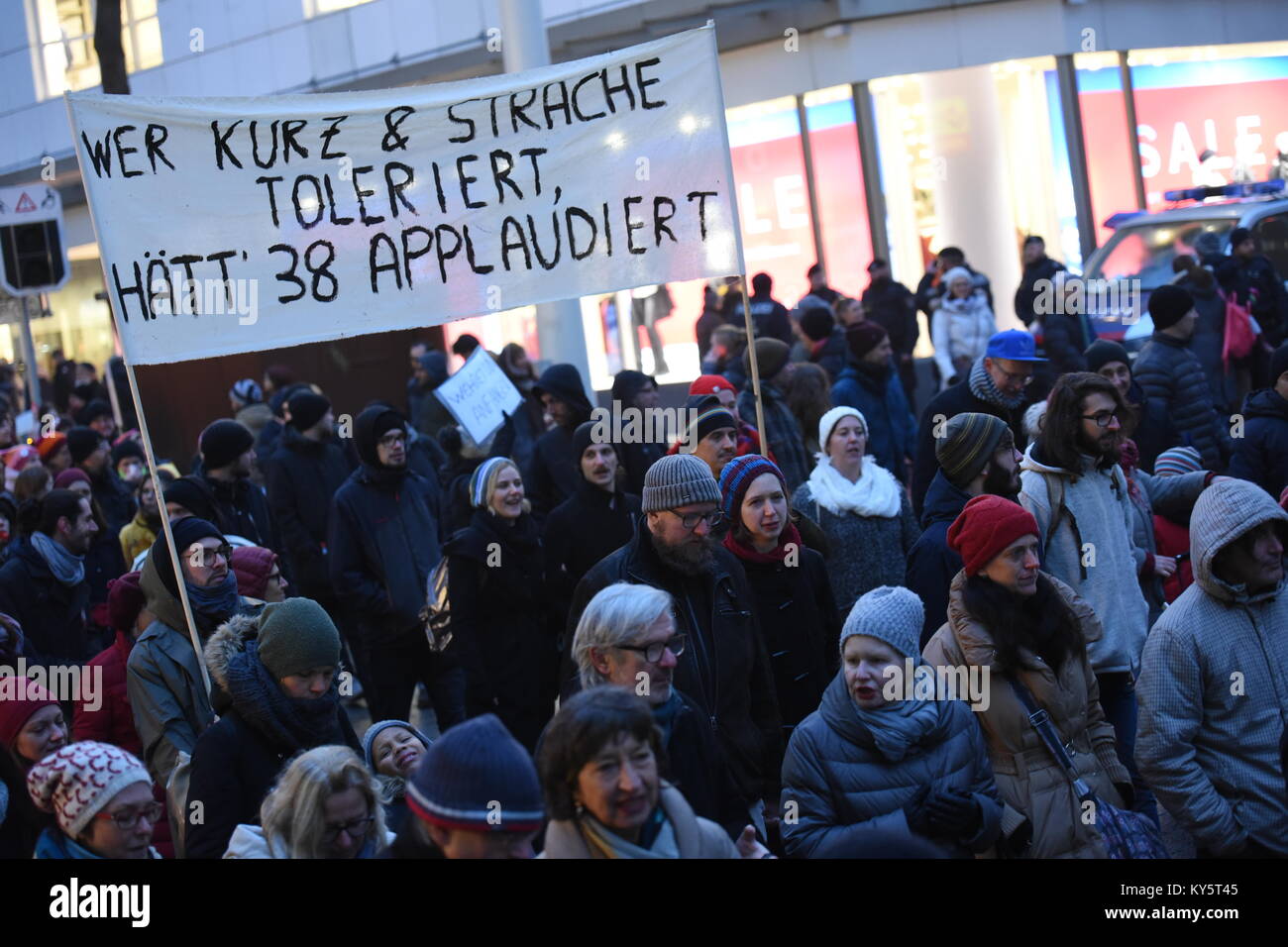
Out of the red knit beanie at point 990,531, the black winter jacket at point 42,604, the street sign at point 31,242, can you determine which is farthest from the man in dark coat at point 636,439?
the street sign at point 31,242

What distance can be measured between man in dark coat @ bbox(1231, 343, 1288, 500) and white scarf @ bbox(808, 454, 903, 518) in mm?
1719

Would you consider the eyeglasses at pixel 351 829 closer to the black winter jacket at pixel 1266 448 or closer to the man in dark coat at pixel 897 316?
the black winter jacket at pixel 1266 448

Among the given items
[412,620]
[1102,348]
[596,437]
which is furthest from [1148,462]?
[412,620]

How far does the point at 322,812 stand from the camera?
402 centimetres

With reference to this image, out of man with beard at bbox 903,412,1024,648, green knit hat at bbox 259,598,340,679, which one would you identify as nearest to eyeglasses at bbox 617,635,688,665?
green knit hat at bbox 259,598,340,679

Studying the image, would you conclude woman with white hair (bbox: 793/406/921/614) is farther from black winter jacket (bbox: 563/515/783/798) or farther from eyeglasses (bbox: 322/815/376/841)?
eyeglasses (bbox: 322/815/376/841)

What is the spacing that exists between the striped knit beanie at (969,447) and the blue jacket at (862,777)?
2.09m

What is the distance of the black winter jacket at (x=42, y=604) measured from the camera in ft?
26.4

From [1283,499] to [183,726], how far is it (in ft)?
13.9

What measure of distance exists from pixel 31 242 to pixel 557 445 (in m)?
7.69

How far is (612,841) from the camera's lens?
11.3 feet

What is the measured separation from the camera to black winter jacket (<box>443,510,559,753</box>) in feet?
23.3
